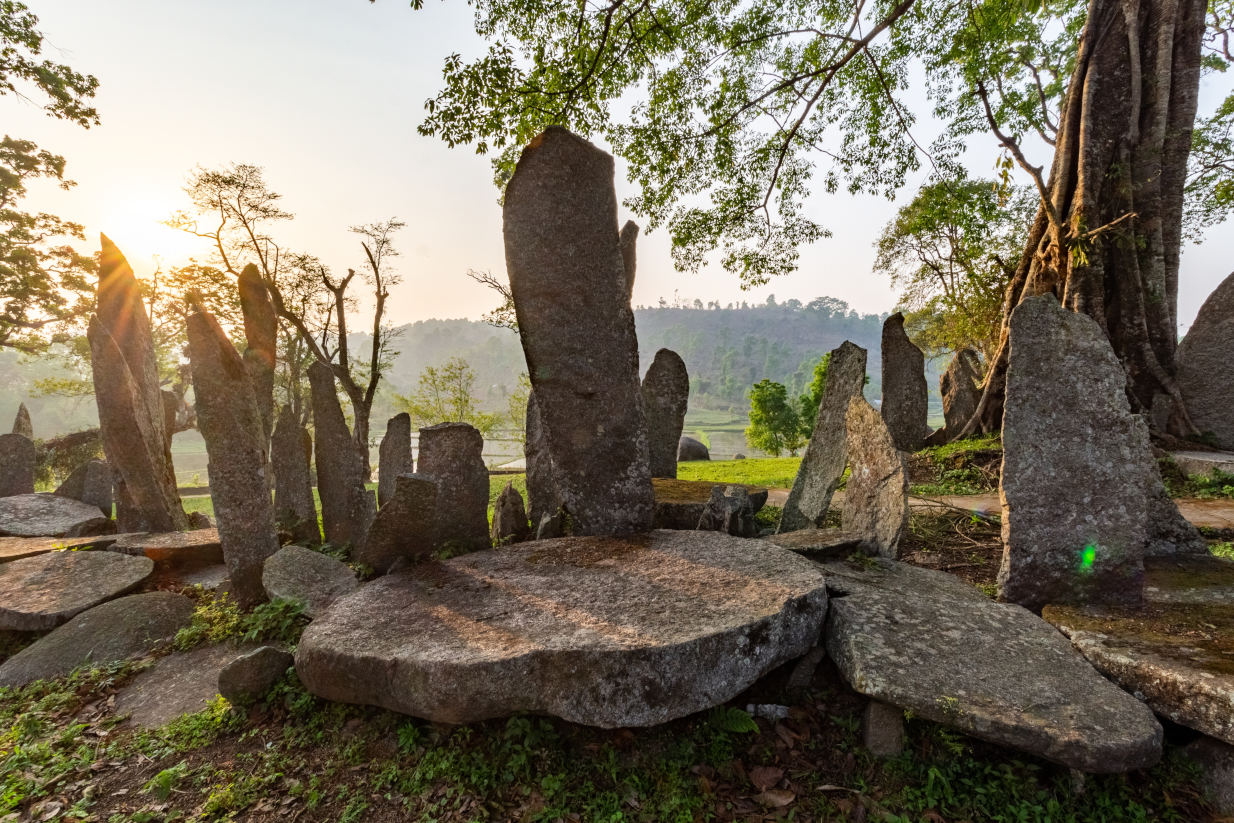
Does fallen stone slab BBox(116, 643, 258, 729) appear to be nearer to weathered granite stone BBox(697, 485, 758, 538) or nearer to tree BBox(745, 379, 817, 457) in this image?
weathered granite stone BBox(697, 485, 758, 538)

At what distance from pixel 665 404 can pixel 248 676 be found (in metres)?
4.98

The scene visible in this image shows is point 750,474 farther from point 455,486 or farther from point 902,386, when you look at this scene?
point 455,486

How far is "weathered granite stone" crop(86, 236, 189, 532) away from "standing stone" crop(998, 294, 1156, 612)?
8343 millimetres

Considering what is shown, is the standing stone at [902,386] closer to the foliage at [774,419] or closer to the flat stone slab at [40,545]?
the flat stone slab at [40,545]

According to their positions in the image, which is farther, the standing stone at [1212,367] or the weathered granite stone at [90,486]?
the weathered granite stone at [90,486]

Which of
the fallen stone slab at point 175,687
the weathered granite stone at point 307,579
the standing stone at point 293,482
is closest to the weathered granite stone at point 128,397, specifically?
the standing stone at point 293,482

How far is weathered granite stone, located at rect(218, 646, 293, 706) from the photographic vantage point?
300 centimetres

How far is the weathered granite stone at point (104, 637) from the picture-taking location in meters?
3.63

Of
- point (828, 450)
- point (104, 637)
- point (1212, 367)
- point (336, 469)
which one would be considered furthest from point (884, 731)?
point (1212, 367)

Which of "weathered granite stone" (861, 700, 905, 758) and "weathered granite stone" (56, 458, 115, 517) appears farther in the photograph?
"weathered granite stone" (56, 458, 115, 517)

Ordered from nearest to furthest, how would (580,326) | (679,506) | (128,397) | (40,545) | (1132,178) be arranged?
(580,326) → (679,506) → (40,545) → (128,397) → (1132,178)

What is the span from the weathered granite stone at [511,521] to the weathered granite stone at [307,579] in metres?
1.24

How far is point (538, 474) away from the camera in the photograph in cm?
529

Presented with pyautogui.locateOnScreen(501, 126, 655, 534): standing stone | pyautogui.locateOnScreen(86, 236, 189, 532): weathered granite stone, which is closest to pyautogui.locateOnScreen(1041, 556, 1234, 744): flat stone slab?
pyautogui.locateOnScreen(501, 126, 655, 534): standing stone
